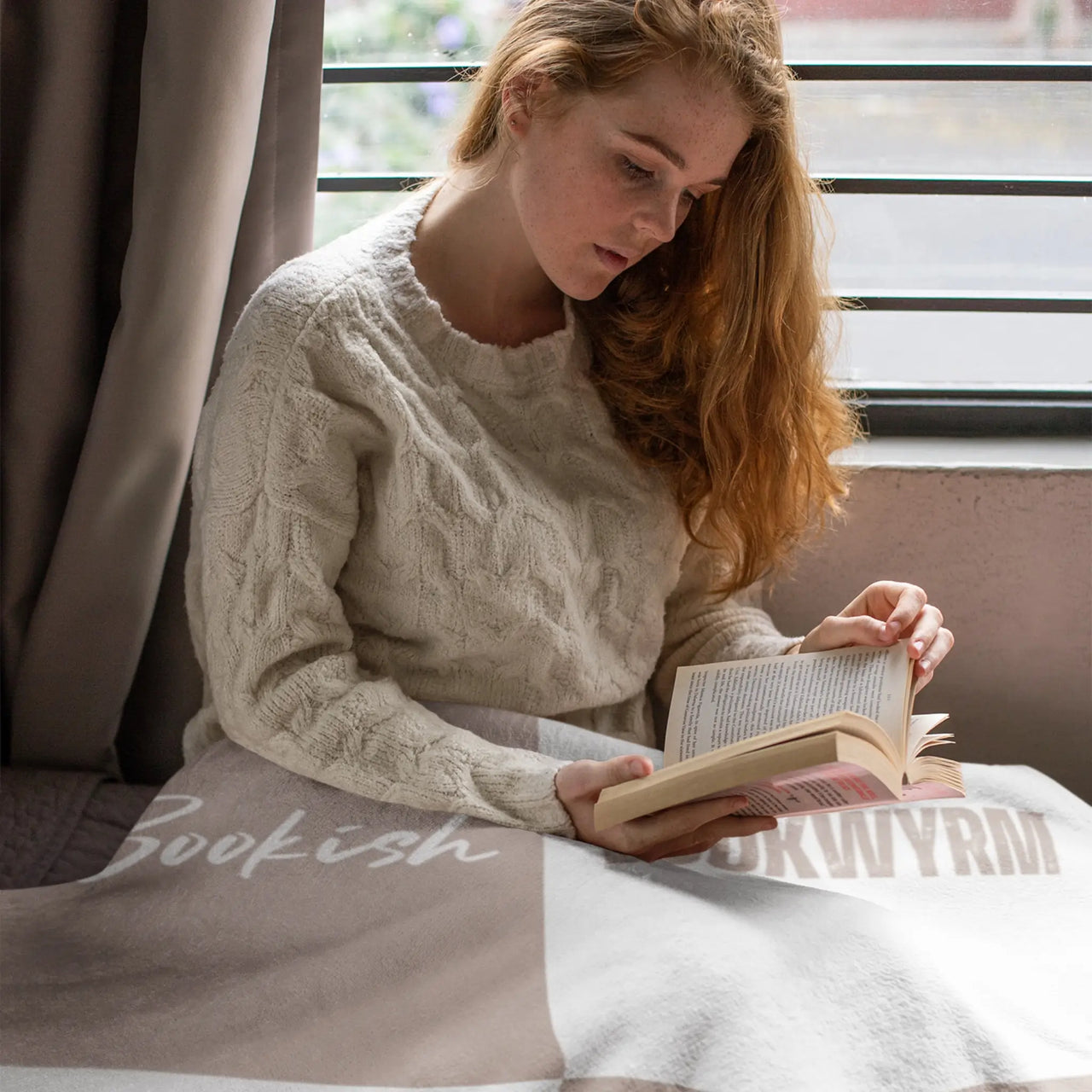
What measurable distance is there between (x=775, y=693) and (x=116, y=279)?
2.79ft

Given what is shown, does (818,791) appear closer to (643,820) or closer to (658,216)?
(643,820)

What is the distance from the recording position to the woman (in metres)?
1.08

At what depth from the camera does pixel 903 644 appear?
1.07 meters

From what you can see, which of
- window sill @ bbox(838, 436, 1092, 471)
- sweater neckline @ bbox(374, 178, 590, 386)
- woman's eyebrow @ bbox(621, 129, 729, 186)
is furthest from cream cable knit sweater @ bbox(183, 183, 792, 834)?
window sill @ bbox(838, 436, 1092, 471)

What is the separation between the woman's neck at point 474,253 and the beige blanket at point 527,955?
0.42m

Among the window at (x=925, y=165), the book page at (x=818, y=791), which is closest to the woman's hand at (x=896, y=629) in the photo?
the book page at (x=818, y=791)

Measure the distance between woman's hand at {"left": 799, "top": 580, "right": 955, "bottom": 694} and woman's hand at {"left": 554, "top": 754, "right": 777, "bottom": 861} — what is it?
0.18 metres

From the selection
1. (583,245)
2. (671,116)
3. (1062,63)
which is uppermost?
(1062,63)

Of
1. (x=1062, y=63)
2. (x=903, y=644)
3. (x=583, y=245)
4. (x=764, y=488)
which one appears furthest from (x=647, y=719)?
(x=1062, y=63)

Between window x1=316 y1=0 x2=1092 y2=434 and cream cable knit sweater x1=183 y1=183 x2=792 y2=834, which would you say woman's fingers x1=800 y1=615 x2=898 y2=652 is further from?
window x1=316 y1=0 x2=1092 y2=434

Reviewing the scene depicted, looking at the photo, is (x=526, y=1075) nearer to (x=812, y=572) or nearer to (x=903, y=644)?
(x=903, y=644)

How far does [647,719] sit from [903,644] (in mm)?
412

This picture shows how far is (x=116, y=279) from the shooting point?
1.35 m

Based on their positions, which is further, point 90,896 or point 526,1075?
point 90,896
